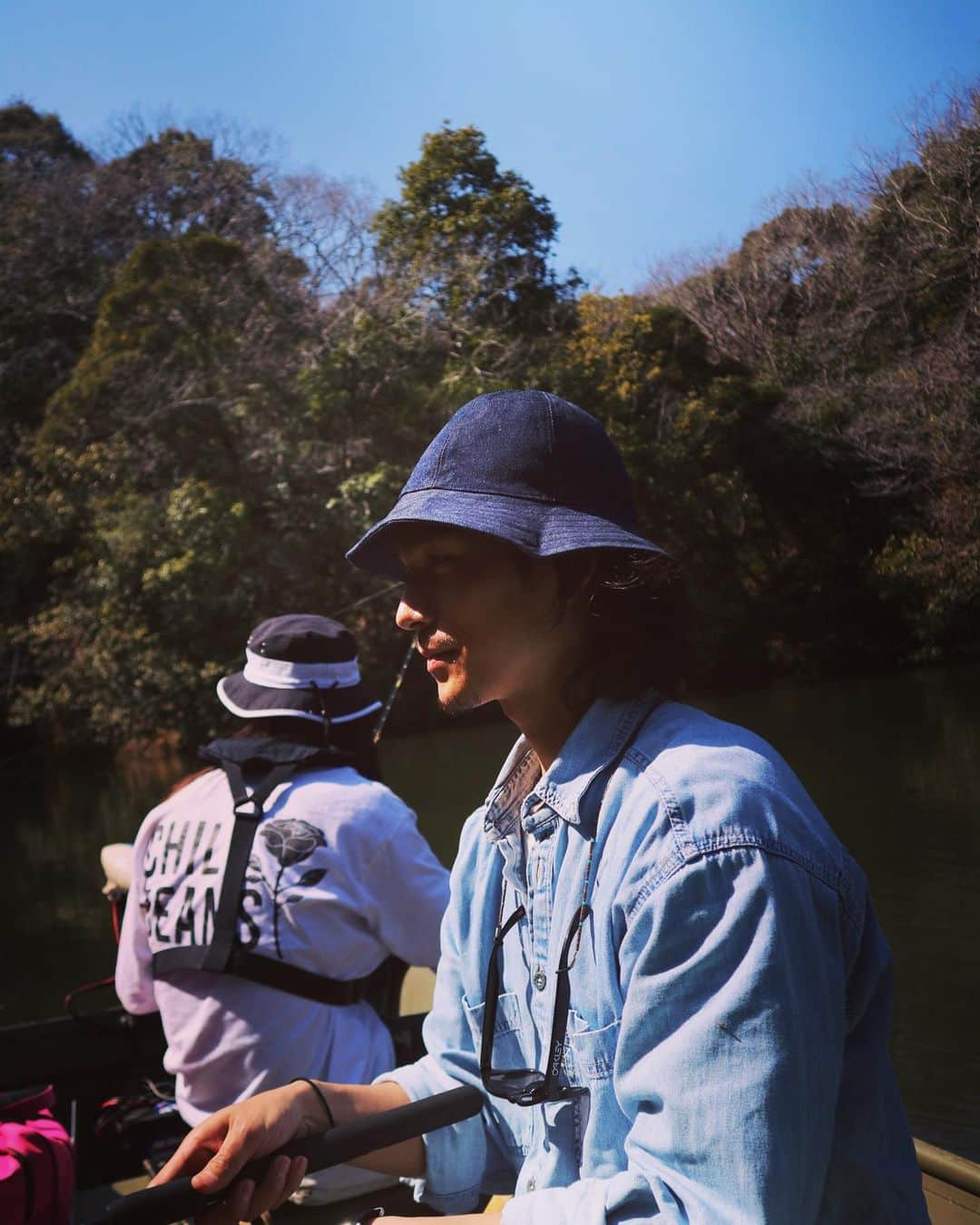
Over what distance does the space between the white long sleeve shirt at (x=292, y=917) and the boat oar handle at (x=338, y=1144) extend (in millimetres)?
811

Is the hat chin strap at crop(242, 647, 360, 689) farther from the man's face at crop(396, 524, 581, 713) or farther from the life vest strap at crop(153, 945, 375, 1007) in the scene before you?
the man's face at crop(396, 524, 581, 713)

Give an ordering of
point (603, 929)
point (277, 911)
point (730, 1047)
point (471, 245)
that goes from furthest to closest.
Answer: point (471, 245)
point (277, 911)
point (603, 929)
point (730, 1047)

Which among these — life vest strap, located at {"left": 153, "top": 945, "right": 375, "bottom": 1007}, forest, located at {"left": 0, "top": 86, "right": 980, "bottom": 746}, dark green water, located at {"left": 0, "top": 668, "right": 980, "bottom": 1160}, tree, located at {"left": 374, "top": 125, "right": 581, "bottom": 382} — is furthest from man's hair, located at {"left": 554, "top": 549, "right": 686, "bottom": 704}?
tree, located at {"left": 374, "top": 125, "right": 581, "bottom": 382}

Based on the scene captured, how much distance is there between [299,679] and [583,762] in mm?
1135

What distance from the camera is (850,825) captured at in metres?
8.47

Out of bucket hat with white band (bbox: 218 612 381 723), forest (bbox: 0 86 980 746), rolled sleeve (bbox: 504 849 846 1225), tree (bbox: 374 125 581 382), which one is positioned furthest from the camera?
tree (bbox: 374 125 581 382)

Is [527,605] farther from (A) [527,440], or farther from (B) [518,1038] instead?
(B) [518,1038]

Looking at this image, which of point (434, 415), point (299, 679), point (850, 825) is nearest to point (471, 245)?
point (434, 415)

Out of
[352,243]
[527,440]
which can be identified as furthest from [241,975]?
[352,243]

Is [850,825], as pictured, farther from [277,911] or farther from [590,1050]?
[590,1050]

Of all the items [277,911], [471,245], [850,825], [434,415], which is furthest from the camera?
[471,245]

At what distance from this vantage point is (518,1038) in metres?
0.99

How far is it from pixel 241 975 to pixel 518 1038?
92 centimetres

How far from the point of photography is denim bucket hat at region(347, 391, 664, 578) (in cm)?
93
